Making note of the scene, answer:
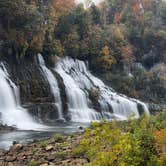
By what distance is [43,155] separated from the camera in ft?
43.0

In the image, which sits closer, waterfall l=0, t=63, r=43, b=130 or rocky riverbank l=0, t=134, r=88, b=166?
rocky riverbank l=0, t=134, r=88, b=166

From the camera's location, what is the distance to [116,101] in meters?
35.8

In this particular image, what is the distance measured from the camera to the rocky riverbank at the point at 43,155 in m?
12.3

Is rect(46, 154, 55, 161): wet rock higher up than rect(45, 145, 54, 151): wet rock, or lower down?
lower down

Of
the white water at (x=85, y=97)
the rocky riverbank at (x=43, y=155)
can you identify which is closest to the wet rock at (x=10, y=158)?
the rocky riverbank at (x=43, y=155)

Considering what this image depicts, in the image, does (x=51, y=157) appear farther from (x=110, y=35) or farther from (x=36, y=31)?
(x=110, y=35)

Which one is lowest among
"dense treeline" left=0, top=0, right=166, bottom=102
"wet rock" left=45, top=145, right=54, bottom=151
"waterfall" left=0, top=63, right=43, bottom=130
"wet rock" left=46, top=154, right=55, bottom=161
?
"wet rock" left=46, top=154, right=55, bottom=161

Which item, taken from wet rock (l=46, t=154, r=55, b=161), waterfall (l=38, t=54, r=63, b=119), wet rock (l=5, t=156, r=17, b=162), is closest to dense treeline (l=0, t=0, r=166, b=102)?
waterfall (l=38, t=54, r=63, b=119)

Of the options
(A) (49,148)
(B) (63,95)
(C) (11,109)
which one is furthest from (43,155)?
(B) (63,95)

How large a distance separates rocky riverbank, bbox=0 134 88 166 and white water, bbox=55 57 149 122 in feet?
52.8

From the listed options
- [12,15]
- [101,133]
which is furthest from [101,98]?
[101,133]

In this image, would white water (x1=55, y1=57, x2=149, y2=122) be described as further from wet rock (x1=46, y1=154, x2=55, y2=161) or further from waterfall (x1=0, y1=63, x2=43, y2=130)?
wet rock (x1=46, y1=154, x2=55, y2=161)

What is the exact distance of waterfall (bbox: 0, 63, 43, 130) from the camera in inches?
998

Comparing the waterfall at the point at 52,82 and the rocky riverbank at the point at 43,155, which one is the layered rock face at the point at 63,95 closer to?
the waterfall at the point at 52,82
